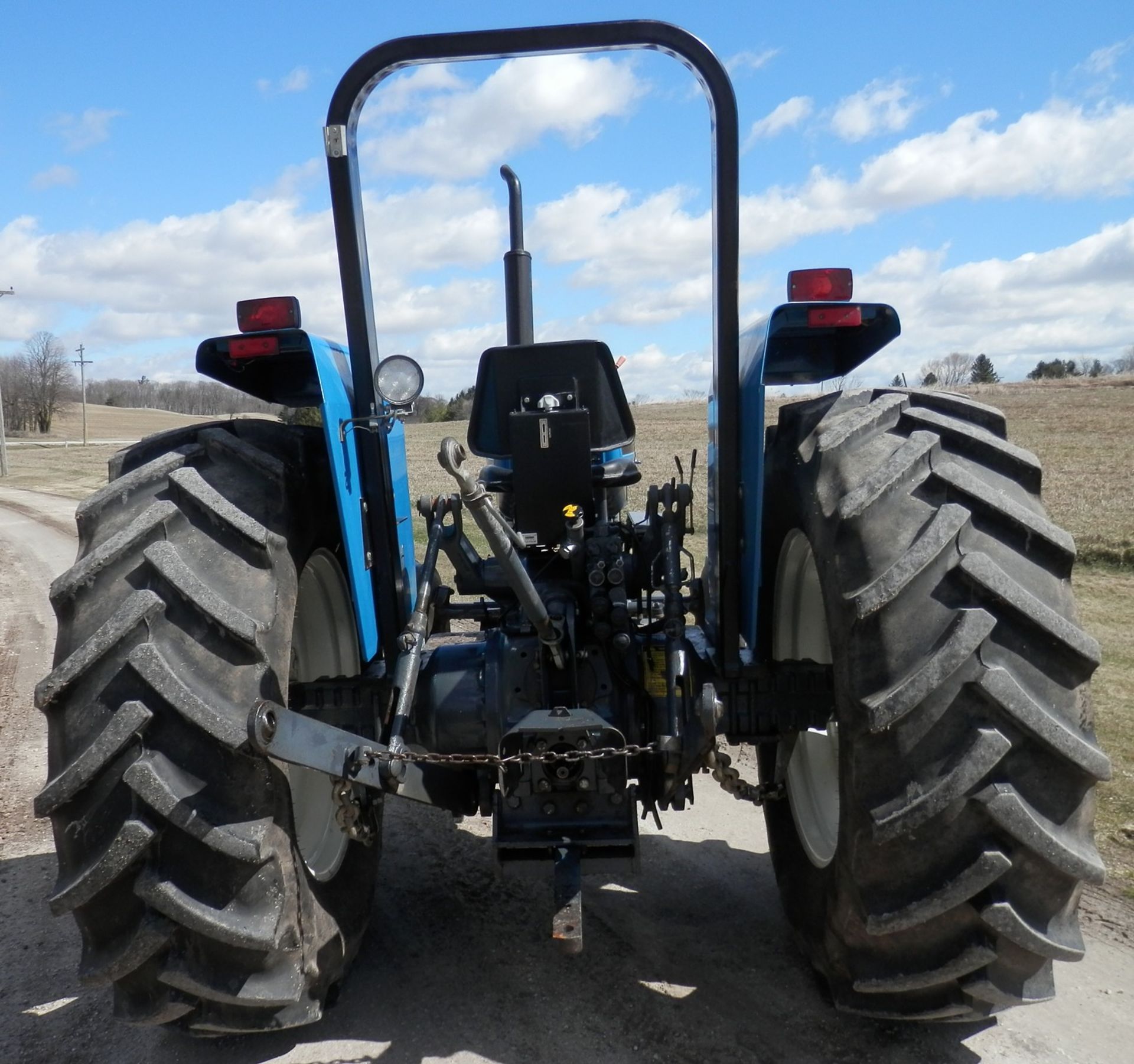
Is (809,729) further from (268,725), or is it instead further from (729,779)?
(268,725)

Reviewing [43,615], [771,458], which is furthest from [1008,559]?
[43,615]

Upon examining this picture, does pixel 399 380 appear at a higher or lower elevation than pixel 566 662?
higher

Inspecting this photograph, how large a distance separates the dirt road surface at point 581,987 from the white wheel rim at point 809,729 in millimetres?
422

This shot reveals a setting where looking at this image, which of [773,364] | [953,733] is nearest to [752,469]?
[773,364]

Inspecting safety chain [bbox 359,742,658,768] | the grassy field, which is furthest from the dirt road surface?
the grassy field

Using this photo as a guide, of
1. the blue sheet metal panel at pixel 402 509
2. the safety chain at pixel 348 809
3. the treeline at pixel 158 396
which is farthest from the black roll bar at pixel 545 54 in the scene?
the treeline at pixel 158 396

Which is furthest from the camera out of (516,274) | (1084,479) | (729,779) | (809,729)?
(1084,479)

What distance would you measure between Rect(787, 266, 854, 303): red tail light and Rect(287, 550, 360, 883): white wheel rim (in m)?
1.65

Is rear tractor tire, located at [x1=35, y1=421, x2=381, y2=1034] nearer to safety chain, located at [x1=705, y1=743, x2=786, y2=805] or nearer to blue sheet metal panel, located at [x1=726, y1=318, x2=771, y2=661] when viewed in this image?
safety chain, located at [x1=705, y1=743, x2=786, y2=805]

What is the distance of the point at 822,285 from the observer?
289 centimetres

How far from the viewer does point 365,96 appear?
2.92 metres

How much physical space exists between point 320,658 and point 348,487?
795mm

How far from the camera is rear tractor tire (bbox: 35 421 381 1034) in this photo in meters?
2.36

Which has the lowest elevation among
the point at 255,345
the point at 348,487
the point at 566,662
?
the point at 566,662
